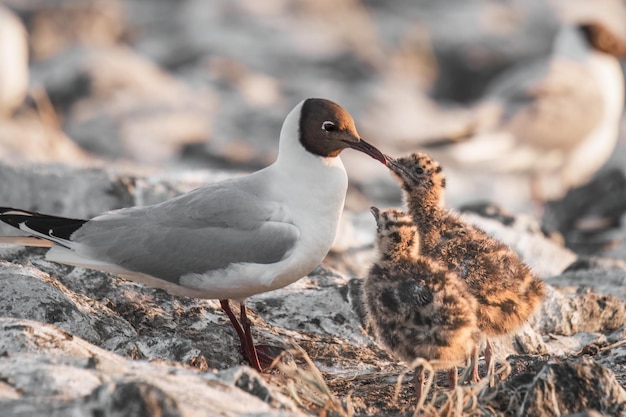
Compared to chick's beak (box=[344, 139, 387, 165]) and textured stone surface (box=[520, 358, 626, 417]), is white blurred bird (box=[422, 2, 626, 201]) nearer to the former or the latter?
chick's beak (box=[344, 139, 387, 165])

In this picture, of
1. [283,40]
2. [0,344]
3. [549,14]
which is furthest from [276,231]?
[549,14]

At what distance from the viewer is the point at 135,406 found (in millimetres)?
3732

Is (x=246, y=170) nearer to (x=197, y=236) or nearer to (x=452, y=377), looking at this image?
(x=197, y=236)

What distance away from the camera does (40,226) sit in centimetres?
602

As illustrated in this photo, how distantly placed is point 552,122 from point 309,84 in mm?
7472

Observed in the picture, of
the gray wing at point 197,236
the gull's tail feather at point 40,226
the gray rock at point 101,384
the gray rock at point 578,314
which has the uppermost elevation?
the gray rock at point 578,314

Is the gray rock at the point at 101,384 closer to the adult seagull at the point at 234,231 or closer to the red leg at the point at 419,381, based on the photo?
the red leg at the point at 419,381

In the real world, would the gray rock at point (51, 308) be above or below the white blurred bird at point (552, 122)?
below

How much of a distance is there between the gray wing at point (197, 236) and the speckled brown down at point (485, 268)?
0.88 meters

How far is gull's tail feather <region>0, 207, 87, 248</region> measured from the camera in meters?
6.02

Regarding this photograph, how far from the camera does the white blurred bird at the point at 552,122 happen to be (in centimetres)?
1348

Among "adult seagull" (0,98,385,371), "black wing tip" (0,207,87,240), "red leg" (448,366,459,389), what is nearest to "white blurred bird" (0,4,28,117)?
"black wing tip" (0,207,87,240)

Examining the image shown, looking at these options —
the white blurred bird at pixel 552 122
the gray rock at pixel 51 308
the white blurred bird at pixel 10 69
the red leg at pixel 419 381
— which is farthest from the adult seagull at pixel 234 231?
the white blurred bird at pixel 10 69

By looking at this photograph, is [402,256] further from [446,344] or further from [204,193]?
[204,193]
